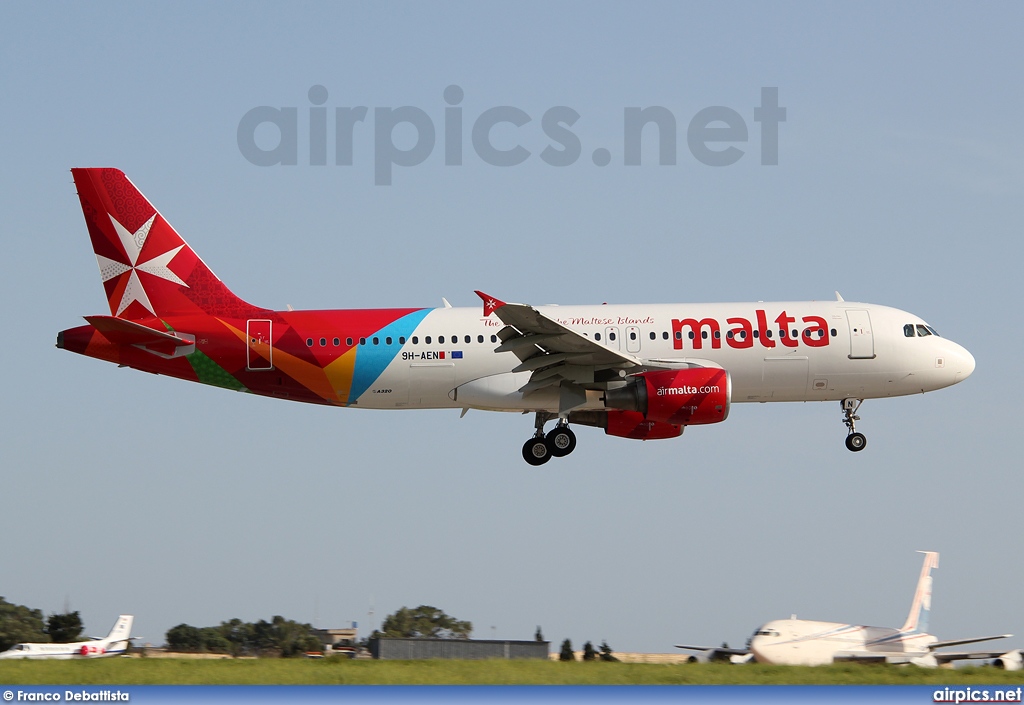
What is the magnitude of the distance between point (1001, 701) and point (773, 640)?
606 inches

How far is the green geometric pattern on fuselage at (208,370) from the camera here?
1527 inches

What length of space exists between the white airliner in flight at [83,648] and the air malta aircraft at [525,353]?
1047 centimetres

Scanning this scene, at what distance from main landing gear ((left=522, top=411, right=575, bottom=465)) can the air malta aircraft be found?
4 centimetres

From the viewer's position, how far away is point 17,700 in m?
22.4

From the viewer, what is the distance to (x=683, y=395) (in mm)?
36719

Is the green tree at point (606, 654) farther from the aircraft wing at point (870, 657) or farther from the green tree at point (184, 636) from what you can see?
the green tree at point (184, 636)

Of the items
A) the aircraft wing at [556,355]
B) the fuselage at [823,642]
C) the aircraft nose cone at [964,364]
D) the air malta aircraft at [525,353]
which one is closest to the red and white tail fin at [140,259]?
the air malta aircraft at [525,353]

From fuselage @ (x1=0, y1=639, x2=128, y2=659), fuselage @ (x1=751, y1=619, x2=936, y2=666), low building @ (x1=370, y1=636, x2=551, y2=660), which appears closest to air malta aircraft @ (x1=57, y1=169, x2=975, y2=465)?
fuselage @ (x1=751, y1=619, x2=936, y2=666)

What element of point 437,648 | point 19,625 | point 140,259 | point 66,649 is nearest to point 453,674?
point 437,648

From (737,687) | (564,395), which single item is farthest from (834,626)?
(737,687)

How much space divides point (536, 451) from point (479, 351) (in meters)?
3.80

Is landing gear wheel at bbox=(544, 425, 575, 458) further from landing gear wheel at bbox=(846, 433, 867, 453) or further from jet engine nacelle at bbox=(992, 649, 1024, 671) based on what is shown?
jet engine nacelle at bbox=(992, 649, 1024, 671)

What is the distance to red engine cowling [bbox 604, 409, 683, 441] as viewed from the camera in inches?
1599

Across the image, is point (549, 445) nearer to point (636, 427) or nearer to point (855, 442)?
point (636, 427)
